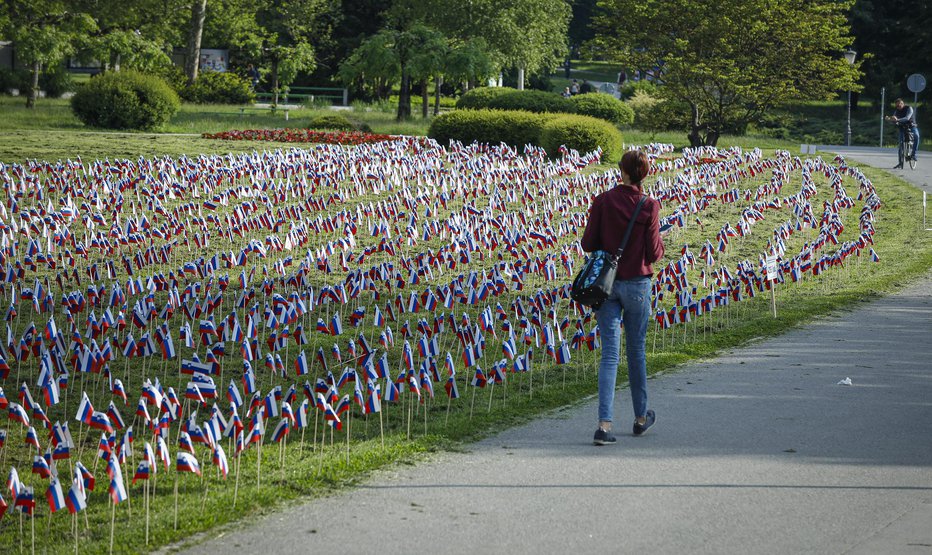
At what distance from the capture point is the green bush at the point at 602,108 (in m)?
36.9

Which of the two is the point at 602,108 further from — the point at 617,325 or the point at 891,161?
the point at 617,325

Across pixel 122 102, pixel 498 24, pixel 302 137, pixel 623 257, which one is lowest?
pixel 623 257

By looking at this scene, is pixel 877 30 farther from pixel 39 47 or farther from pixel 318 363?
pixel 318 363

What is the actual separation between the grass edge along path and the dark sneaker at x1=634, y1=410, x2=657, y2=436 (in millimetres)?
902

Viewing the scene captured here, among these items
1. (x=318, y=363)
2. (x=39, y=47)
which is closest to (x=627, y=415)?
(x=318, y=363)

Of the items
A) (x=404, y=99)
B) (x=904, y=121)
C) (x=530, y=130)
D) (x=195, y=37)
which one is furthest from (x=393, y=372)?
(x=195, y=37)

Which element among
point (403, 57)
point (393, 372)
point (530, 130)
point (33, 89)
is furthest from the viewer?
point (403, 57)

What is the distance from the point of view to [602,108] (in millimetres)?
37406

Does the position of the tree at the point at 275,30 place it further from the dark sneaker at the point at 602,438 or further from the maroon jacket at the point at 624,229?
the dark sneaker at the point at 602,438

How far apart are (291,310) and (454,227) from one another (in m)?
6.37

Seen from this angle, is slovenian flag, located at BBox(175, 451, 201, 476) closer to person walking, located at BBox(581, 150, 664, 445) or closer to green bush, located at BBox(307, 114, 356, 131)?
person walking, located at BBox(581, 150, 664, 445)

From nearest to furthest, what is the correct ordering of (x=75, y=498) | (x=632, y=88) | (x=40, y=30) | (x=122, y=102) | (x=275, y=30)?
(x=75, y=498) < (x=122, y=102) < (x=40, y=30) < (x=275, y=30) < (x=632, y=88)

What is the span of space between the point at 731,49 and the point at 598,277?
29.2 m

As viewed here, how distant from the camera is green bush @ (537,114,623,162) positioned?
27328mm
